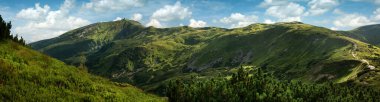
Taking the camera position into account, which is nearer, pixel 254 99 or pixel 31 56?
pixel 31 56

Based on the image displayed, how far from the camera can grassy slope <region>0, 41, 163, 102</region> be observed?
9857 cm

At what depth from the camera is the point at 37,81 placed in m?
110

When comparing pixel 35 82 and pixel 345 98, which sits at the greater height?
pixel 35 82

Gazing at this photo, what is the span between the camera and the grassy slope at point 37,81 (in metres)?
98.6

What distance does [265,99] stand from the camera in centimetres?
19200

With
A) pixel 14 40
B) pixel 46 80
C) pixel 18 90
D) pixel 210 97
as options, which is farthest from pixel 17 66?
pixel 210 97

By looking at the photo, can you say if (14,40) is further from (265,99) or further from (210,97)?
(265,99)

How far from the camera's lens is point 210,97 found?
7854 inches

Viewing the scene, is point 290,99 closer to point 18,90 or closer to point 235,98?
point 235,98

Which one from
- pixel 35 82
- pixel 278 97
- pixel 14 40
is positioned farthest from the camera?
pixel 278 97

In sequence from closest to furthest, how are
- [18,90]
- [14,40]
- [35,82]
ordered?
[18,90] → [35,82] → [14,40]

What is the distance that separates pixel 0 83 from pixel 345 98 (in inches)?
6229

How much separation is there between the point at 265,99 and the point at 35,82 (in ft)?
383

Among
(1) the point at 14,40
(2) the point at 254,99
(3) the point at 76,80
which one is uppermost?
(1) the point at 14,40
